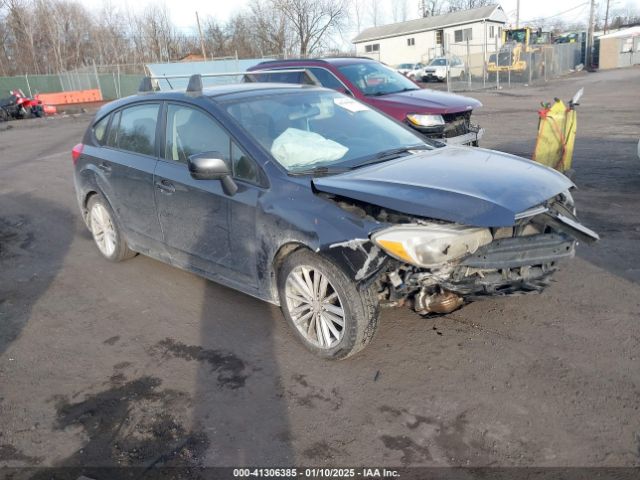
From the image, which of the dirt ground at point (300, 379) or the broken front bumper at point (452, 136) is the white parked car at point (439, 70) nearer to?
the broken front bumper at point (452, 136)

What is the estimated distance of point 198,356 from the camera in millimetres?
3879

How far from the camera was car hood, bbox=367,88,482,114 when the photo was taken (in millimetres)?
8391

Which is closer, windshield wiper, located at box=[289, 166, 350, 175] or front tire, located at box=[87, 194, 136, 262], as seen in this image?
windshield wiper, located at box=[289, 166, 350, 175]

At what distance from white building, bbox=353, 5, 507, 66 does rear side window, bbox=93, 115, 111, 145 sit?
43604mm

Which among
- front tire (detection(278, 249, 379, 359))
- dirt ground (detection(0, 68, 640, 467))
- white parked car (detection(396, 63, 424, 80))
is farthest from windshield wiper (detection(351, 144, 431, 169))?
white parked car (detection(396, 63, 424, 80))

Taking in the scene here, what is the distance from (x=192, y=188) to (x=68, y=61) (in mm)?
62305

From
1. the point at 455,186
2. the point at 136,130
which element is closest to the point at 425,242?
the point at 455,186

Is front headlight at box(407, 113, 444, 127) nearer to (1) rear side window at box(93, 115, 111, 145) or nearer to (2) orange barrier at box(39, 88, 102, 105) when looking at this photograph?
(1) rear side window at box(93, 115, 111, 145)

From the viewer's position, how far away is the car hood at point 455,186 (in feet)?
10.3

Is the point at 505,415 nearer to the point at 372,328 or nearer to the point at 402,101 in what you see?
the point at 372,328

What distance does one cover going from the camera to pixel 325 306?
3617 mm

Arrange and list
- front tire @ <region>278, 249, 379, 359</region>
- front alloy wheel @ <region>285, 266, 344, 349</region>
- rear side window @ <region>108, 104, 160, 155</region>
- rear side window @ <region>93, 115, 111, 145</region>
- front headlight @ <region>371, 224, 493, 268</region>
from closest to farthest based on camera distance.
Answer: front headlight @ <region>371, 224, 493, 268</region> → front tire @ <region>278, 249, 379, 359</region> → front alloy wheel @ <region>285, 266, 344, 349</region> → rear side window @ <region>108, 104, 160, 155</region> → rear side window @ <region>93, 115, 111, 145</region>

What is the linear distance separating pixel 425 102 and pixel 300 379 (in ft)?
20.5

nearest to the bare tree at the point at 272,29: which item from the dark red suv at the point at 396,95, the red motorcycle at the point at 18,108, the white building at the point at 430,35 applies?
the white building at the point at 430,35
